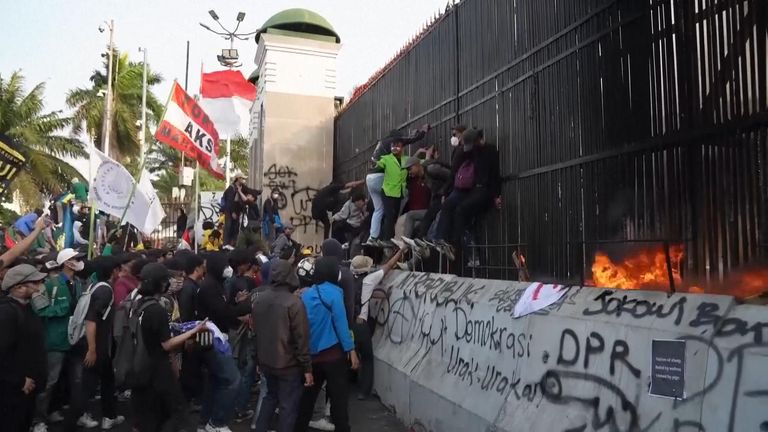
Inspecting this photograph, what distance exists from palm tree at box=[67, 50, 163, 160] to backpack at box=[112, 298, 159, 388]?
31105 millimetres

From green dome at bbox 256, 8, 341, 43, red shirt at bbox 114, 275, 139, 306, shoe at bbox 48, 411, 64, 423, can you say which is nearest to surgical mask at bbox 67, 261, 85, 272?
red shirt at bbox 114, 275, 139, 306

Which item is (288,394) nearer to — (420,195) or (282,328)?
(282,328)

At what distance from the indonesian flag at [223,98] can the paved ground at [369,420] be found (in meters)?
7.97

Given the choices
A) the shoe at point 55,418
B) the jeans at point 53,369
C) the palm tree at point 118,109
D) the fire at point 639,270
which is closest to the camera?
the fire at point 639,270

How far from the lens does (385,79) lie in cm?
1262

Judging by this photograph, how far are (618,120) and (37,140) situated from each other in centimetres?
2995

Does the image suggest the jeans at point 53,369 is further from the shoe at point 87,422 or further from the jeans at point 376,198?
the jeans at point 376,198

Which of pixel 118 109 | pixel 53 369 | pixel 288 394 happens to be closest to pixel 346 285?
pixel 288 394

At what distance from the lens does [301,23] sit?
17859 mm

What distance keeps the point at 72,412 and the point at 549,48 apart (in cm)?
624

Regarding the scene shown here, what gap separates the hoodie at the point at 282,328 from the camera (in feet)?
16.6

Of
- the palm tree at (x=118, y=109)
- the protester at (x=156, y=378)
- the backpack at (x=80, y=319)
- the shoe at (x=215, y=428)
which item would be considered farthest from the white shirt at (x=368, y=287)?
the palm tree at (x=118, y=109)

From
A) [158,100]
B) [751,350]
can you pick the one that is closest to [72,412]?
[751,350]

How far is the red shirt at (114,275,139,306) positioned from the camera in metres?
6.57
